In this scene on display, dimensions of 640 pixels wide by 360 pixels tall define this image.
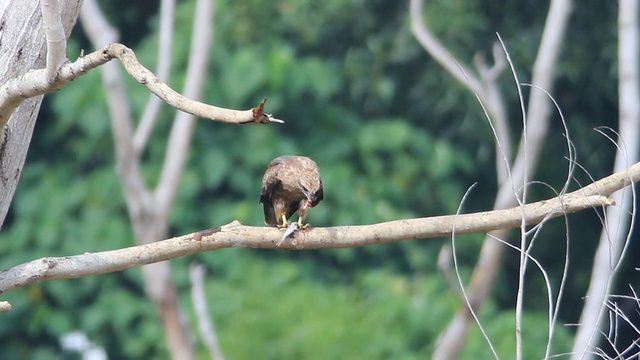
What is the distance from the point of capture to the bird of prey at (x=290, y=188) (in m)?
3.60

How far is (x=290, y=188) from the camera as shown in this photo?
3.63m

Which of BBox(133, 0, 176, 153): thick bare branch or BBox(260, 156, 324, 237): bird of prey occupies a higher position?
BBox(133, 0, 176, 153): thick bare branch

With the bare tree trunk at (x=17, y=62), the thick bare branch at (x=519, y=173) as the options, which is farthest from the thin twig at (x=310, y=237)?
the thick bare branch at (x=519, y=173)

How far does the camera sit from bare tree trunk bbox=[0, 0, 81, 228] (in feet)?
8.93

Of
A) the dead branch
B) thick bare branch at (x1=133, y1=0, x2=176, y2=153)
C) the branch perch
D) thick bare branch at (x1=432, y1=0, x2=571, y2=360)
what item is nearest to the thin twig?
the dead branch

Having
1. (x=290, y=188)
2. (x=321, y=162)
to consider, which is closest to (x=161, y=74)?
(x=321, y=162)

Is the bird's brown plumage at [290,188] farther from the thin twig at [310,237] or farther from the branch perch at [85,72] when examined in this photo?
the branch perch at [85,72]

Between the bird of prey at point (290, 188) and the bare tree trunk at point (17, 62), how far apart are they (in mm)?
1042

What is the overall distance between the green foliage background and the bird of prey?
3961mm

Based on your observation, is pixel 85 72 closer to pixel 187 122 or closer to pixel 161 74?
pixel 161 74

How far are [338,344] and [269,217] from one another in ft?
12.3

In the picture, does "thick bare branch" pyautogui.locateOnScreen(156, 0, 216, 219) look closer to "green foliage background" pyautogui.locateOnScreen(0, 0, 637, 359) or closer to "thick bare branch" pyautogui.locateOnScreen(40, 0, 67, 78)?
"green foliage background" pyautogui.locateOnScreen(0, 0, 637, 359)

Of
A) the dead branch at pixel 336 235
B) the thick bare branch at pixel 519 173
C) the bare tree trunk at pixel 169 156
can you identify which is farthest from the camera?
the bare tree trunk at pixel 169 156

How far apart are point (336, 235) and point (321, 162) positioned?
6.16m
